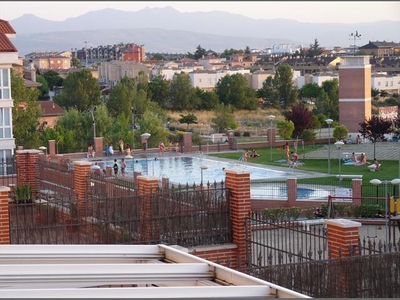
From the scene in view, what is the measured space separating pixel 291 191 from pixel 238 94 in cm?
5594

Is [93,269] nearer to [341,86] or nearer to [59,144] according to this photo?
[59,144]

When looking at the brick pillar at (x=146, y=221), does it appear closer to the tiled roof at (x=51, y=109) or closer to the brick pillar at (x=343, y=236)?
the brick pillar at (x=343, y=236)

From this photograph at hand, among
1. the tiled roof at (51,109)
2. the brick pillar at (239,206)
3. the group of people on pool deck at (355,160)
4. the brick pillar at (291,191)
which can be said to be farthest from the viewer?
the tiled roof at (51,109)

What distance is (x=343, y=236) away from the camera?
11.9 metres

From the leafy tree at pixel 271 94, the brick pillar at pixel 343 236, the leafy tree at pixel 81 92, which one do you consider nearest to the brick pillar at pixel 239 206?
the brick pillar at pixel 343 236

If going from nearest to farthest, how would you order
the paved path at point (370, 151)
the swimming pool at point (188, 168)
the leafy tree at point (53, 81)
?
the swimming pool at point (188, 168) → the paved path at point (370, 151) → the leafy tree at point (53, 81)

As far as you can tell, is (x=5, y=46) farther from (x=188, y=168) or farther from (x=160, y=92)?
(x=160, y=92)

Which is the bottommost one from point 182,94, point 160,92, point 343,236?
point 343,236

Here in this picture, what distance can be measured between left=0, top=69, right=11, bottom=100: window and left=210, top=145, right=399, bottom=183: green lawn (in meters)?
13.9

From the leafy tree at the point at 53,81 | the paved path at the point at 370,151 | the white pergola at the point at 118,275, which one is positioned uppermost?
the leafy tree at the point at 53,81

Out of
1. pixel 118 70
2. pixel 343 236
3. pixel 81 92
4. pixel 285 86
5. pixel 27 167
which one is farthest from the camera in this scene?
pixel 118 70

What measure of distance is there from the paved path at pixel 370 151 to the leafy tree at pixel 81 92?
93.4 feet

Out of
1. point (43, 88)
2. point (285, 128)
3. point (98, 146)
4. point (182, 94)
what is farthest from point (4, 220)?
point (43, 88)

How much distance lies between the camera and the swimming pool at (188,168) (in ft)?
128
